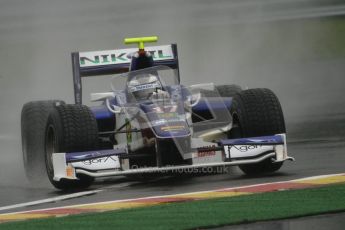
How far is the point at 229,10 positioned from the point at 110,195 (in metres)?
17.5

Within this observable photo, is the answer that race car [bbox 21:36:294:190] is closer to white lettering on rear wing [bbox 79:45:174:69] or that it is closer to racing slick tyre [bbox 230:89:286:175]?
racing slick tyre [bbox 230:89:286:175]

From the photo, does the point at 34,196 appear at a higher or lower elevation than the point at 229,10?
lower

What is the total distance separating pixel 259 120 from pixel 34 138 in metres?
3.42

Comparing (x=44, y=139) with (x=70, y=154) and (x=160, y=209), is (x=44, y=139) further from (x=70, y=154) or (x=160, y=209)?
(x=160, y=209)

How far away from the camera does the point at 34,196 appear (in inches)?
523

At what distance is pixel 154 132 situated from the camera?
43.5 feet

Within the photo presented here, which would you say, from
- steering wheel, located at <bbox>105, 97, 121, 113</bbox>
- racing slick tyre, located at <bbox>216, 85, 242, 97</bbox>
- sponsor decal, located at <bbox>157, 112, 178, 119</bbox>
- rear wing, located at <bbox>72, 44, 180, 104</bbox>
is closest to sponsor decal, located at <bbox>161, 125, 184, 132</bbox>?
sponsor decal, located at <bbox>157, 112, 178, 119</bbox>

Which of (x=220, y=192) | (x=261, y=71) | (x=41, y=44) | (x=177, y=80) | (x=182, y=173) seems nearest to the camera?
(x=220, y=192)

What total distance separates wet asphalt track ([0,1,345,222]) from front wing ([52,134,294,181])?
450mm

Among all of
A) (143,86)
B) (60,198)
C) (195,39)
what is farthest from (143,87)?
(195,39)

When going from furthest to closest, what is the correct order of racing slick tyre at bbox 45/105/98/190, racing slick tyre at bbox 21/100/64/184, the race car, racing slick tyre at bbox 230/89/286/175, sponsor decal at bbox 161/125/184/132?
racing slick tyre at bbox 21/100/64/184
racing slick tyre at bbox 230/89/286/175
racing slick tyre at bbox 45/105/98/190
the race car
sponsor decal at bbox 161/125/184/132

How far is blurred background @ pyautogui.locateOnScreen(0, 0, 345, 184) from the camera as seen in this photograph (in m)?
24.3

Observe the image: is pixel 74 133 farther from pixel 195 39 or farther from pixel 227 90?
pixel 195 39

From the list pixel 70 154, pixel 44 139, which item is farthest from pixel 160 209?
pixel 44 139
